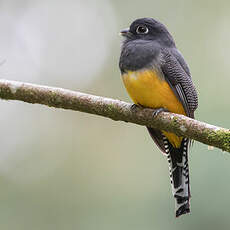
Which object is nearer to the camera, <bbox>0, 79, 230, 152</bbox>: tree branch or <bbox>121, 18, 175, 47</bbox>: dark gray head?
<bbox>0, 79, 230, 152</bbox>: tree branch

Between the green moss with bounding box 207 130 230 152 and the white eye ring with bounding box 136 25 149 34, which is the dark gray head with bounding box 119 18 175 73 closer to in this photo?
the white eye ring with bounding box 136 25 149 34

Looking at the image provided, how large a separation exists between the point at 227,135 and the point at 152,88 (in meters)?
1.21

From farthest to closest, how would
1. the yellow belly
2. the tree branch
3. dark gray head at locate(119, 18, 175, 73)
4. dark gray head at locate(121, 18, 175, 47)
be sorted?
dark gray head at locate(121, 18, 175, 47)
dark gray head at locate(119, 18, 175, 73)
the yellow belly
the tree branch

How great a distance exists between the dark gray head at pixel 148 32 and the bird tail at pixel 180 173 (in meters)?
1.05

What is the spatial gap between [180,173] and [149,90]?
3.21ft

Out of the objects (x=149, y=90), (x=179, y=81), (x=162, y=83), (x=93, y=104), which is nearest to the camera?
(x=93, y=104)

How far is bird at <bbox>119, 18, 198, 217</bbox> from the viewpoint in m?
4.63

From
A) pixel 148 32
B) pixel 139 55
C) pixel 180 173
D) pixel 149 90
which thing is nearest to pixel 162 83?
pixel 149 90

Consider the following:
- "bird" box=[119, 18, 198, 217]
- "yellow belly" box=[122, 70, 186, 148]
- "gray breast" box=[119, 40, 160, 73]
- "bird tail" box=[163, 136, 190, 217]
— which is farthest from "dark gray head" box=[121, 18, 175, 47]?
"bird tail" box=[163, 136, 190, 217]

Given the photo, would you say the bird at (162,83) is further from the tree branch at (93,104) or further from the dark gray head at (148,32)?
the tree branch at (93,104)

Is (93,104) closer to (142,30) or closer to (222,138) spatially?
(222,138)

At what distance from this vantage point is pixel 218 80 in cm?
721

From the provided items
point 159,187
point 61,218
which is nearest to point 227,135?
point 159,187

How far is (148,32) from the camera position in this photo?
17.1 ft
